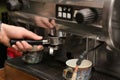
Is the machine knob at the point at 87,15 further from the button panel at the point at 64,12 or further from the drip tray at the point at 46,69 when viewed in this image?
the drip tray at the point at 46,69

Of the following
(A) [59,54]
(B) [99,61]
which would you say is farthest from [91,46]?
(A) [59,54]

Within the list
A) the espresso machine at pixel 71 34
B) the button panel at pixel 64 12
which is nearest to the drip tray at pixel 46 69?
the espresso machine at pixel 71 34

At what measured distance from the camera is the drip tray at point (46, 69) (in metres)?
0.75

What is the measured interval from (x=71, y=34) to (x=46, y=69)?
165 millimetres

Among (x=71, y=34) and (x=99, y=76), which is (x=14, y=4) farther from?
(x=99, y=76)

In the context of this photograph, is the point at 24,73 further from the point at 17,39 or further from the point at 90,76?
the point at 90,76

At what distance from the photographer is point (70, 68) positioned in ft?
2.31

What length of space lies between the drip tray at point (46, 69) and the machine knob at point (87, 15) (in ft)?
0.78

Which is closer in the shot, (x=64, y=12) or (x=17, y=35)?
(x=64, y=12)

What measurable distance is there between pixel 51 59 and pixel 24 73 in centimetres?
13

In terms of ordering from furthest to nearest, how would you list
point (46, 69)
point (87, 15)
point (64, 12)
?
point (46, 69)
point (64, 12)
point (87, 15)

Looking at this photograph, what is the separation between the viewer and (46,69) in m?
0.80

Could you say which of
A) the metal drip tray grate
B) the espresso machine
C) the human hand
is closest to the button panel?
the espresso machine

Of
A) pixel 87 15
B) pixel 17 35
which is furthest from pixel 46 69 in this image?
pixel 87 15
